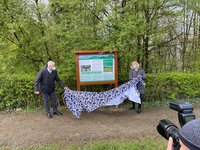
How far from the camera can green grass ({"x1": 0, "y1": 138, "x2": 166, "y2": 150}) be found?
487 centimetres

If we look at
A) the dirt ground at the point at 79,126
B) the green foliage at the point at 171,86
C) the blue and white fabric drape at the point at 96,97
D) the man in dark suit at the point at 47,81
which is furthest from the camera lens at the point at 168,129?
the green foliage at the point at 171,86

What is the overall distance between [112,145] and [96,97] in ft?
7.82

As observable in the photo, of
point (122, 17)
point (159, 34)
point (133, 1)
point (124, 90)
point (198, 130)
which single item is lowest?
point (124, 90)

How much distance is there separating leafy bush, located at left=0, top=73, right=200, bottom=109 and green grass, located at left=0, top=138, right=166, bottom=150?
10.1ft

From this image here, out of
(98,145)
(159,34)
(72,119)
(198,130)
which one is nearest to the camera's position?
(198,130)

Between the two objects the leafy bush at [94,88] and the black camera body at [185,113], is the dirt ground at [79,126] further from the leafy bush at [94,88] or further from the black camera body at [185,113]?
the black camera body at [185,113]

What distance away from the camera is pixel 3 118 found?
23.3 ft

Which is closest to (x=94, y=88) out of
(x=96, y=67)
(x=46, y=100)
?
(x=96, y=67)

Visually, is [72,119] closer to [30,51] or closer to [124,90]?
[124,90]

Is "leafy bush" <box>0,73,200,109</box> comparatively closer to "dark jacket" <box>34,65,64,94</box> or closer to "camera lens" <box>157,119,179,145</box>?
"dark jacket" <box>34,65,64,94</box>

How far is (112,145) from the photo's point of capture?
4.94m

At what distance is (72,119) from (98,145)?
195 centimetres

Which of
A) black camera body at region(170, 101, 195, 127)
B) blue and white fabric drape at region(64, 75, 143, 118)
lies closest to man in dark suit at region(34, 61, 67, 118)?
blue and white fabric drape at region(64, 75, 143, 118)

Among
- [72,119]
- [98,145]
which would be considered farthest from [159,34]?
[98,145]
